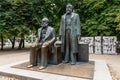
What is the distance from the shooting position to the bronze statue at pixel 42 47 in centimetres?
646

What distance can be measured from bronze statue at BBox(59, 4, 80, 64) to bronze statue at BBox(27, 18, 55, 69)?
2.16 ft

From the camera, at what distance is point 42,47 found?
6.39 metres

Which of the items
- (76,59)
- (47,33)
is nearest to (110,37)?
(76,59)

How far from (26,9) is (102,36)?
26.0ft

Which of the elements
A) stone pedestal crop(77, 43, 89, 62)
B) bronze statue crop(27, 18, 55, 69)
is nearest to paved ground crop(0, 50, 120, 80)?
stone pedestal crop(77, 43, 89, 62)

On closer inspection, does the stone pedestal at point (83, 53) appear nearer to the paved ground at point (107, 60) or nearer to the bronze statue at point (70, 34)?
the bronze statue at point (70, 34)

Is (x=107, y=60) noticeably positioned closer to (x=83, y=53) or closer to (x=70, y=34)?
(x=83, y=53)

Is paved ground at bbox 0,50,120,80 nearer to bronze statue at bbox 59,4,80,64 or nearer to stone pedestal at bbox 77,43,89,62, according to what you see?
stone pedestal at bbox 77,43,89,62

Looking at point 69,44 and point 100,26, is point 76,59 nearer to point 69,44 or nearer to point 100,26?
point 69,44

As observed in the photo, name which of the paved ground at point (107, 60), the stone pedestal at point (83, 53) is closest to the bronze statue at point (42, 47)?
the paved ground at point (107, 60)

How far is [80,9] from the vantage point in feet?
59.9

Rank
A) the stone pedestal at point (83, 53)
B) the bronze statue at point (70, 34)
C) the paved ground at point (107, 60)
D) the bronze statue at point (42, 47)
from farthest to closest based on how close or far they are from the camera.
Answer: the stone pedestal at point (83, 53) → the bronze statue at point (70, 34) → the paved ground at point (107, 60) → the bronze statue at point (42, 47)

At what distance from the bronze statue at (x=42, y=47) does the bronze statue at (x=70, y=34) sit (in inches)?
25.9

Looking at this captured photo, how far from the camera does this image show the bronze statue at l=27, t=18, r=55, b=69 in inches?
255
